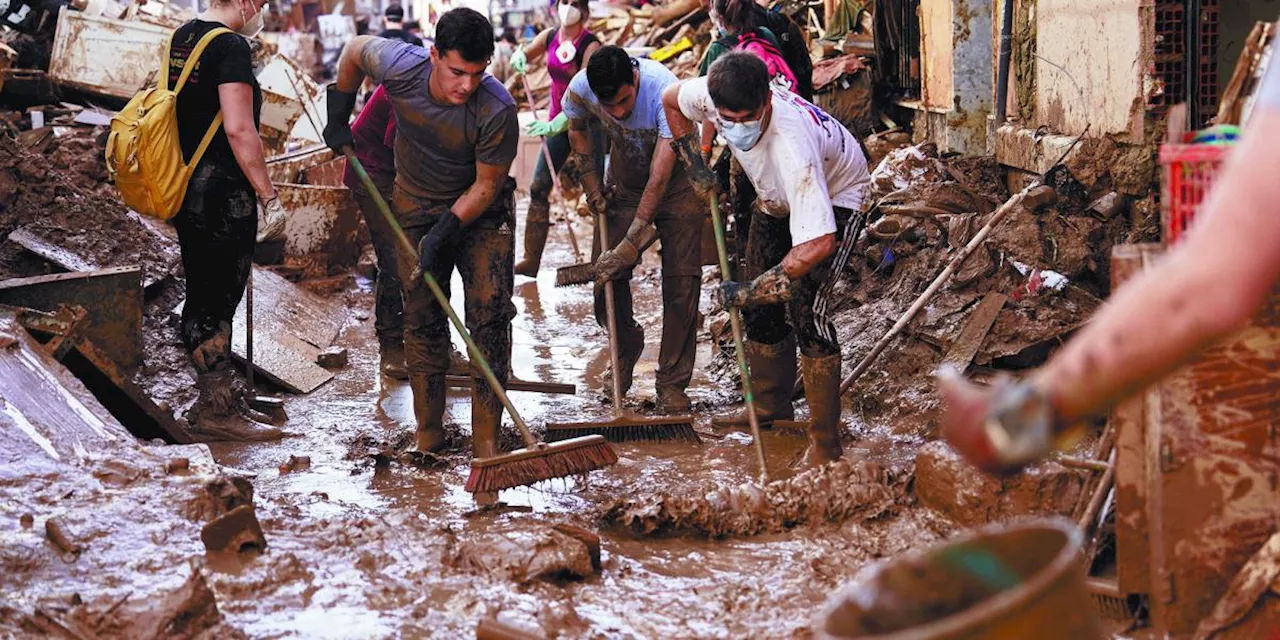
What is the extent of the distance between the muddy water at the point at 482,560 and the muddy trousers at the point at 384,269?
3.40 ft

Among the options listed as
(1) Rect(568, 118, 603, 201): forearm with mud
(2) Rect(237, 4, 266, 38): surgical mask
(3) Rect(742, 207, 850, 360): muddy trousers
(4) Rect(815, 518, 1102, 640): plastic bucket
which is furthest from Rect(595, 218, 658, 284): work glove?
(4) Rect(815, 518, 1102, 640): plastic bucket

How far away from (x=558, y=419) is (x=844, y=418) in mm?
1445

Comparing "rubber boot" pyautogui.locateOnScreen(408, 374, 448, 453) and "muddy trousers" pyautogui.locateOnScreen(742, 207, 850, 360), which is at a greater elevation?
"muddy trousers" pyautogui.locateOnScreen(742, 207, 850, 360)

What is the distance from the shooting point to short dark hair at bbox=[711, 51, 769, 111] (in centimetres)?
487

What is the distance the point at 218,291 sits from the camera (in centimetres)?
632

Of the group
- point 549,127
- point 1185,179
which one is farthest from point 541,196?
point 1185,179

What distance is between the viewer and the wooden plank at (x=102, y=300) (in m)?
6.16

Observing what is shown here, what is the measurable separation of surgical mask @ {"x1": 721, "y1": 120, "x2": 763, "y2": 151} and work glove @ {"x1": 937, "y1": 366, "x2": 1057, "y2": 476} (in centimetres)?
320

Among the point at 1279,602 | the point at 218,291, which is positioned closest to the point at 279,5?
the point at 218,291

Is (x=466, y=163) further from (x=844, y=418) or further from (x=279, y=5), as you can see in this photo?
(x=279, y=5)

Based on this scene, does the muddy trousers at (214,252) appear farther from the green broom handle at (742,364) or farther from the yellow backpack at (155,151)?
the green broom handle at (742,364)

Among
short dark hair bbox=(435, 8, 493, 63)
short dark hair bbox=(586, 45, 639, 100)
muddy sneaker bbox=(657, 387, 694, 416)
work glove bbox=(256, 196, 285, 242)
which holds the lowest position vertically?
muddy sneaker bbox=(657, 387, 694, 416)

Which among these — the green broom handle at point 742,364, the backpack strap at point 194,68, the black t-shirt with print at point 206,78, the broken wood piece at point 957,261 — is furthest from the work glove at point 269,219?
the broken wood piece at point 957,261

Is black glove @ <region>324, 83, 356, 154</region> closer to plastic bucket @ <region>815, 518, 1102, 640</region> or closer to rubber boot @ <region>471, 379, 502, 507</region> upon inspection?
rubber boot @ <region>471, 379, 502, 507</region>
